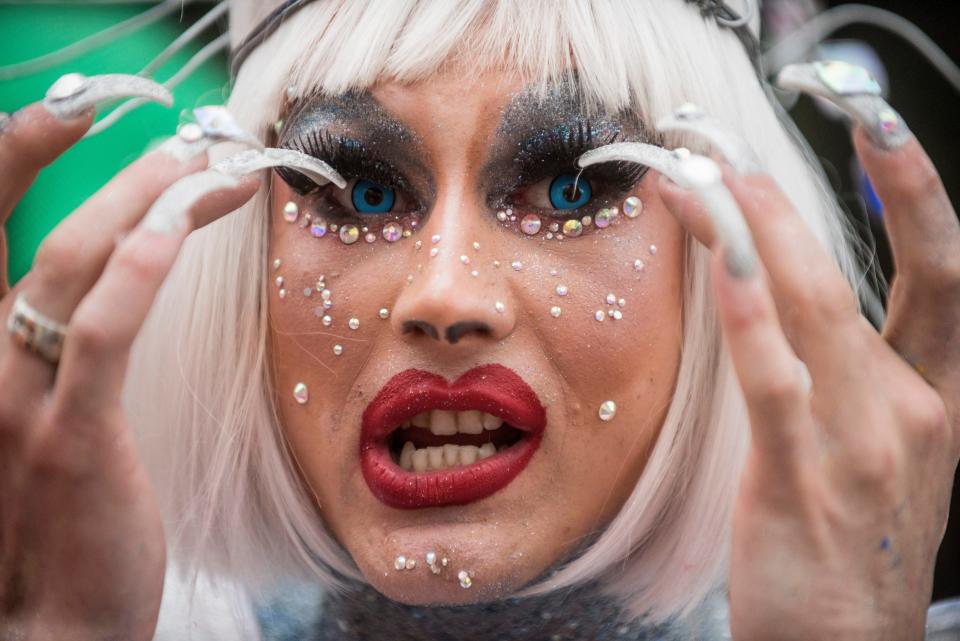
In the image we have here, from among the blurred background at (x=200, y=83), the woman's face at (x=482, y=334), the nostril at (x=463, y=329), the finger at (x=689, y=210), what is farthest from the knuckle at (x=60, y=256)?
the finger at (x=689, y=210)

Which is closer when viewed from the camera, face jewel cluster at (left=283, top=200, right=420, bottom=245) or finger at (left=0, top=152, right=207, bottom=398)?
finger at (left=0, top=152, right=207, bottom=398)

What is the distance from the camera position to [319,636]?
52.1 inches

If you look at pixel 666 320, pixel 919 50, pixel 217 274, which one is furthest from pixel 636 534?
pixel 919 50

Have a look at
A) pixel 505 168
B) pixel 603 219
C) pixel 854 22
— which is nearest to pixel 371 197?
pixel 505 168

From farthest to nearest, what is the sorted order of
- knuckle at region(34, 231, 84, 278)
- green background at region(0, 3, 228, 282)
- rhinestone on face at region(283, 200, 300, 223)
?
1. green background at region(0, 3, 228, 282)
2. rhinestone on face at region(283, 200, 300, 223)
3. knuckle at region(34, 231, 84, 278)

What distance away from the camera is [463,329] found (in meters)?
1.05

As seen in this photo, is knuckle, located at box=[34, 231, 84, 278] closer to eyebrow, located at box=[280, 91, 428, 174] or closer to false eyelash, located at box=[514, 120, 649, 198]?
eyebrow, located at box=[280, 91, 428, 174]

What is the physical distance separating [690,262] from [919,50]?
737mm

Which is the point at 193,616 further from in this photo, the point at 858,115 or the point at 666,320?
the point at 858,115

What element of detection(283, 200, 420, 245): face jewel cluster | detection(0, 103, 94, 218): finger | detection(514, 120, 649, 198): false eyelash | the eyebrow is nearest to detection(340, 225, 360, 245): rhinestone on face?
detection(283, 200, 420, 245): face jewel cluster

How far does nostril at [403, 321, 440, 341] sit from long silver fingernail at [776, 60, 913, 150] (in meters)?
0.44

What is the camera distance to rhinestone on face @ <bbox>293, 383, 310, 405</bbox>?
1179 millimetres

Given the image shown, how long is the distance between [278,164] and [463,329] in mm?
291

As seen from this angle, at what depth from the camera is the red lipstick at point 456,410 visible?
1072 millimetres
